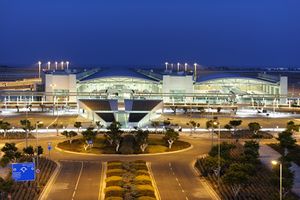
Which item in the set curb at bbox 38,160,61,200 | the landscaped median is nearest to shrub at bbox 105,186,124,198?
the landscaped median

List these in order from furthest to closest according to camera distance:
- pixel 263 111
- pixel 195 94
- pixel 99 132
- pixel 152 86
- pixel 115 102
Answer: pixel 152 86, pixel 195 94, pixel 263 111, pixel 115 102, pixel 99 132

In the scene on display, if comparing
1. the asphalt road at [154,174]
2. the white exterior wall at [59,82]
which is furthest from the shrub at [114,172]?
the white exterior wall at [59,82]

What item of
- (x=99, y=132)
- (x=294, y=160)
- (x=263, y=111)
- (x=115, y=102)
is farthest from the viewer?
(x=263, y=111)

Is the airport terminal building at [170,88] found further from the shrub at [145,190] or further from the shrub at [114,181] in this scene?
the shrub at [145,190]

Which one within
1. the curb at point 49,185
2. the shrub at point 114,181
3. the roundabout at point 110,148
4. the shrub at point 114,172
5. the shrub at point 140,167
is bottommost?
the curb at point 49,185

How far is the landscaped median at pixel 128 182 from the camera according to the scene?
33625mm

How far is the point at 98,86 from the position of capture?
118 meters

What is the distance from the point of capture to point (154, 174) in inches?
1640

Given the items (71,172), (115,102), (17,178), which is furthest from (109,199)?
(115,102)

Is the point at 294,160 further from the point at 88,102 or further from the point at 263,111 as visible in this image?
the point at 263,111

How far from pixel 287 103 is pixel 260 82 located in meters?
12.2

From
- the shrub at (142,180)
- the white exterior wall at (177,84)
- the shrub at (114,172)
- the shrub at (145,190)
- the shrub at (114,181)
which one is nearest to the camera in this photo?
the shrub at (145,190)

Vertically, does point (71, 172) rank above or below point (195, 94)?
below

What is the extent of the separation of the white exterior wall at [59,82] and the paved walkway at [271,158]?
57.9 m
